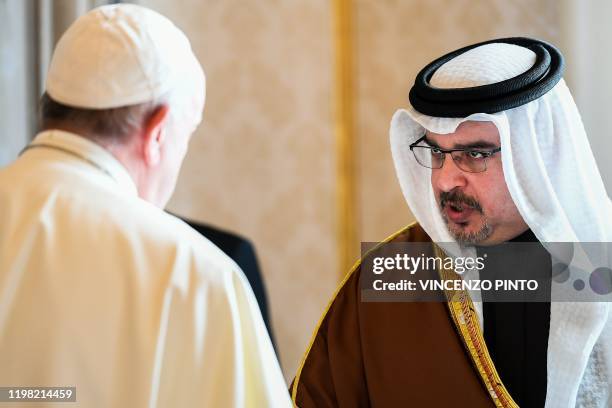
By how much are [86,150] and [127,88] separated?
0.15 m

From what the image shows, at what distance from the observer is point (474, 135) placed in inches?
77.6

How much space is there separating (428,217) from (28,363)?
42.3 inches

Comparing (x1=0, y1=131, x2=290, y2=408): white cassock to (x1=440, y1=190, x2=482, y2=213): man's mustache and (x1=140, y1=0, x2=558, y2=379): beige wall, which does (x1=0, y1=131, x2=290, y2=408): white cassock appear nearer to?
(x1=440, y1=190, x2=482, y2=213): man's mustache

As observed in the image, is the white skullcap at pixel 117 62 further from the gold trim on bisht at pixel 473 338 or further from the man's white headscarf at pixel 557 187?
the gold trim on bisht at pixel 473 338

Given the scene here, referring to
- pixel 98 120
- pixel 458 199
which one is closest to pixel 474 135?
pixel 458 199

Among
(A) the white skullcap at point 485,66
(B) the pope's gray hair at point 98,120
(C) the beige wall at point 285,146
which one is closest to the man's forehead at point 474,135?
(A) the white skullcap at point 485,66

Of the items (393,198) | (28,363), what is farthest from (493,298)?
(393,198)

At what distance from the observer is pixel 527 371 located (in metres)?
1.92

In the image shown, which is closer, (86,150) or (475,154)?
(86,150)

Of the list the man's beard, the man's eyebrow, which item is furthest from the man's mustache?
the man's eyebrow

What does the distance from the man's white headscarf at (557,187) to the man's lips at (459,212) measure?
1.4 inches

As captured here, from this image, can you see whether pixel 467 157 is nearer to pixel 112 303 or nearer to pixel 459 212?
pixel 459 212

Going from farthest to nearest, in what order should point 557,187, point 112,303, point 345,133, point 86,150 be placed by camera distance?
1. point 345,133
2. point 557,187
3. point 86,150
4. point 112,303

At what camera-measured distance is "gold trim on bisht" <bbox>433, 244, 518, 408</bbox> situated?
6.05 feet
